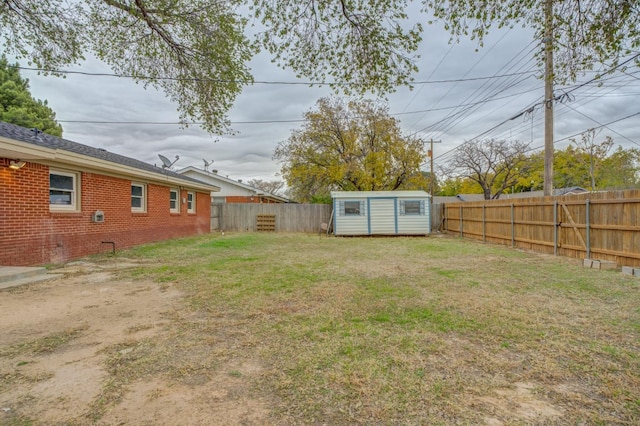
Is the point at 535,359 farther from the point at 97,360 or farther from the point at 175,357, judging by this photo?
the point at 97,360

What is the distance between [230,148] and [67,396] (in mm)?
29948

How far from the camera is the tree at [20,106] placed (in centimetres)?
1657

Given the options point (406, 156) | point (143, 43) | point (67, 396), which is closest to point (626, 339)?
point (67, 396)

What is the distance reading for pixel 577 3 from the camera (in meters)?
3.73

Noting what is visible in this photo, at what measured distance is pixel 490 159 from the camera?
26422 millimetres

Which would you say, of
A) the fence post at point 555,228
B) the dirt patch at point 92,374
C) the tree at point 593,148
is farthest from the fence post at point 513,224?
the tree at point 593,148

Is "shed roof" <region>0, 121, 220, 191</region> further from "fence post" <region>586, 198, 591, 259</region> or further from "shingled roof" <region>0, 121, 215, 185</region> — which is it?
"fence post" <region>586, 198, 591, 259</region>

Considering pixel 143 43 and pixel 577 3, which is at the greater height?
pixel 143 43

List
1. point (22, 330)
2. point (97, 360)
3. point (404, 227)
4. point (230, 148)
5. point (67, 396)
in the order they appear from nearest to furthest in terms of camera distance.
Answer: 1. point (67, 396)
2. point (97, 360)
3. point (22, 330)
4. point (404, 227)
5. point (230, 148)

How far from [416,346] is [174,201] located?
12.6m

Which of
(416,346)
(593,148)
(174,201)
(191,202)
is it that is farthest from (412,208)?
(593,148)

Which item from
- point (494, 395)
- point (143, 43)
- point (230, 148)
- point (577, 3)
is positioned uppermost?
point (230, 148)

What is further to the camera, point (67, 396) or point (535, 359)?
point (535, 359)

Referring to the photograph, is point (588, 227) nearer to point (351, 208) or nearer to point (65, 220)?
point (351, 208)
